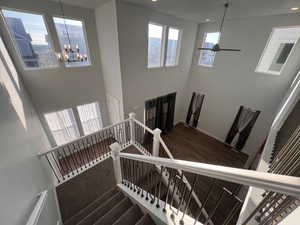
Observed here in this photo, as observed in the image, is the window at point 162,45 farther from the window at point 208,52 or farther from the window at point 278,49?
the window at point 278,49

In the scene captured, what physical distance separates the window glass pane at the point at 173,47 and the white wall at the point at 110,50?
2325 millimetres

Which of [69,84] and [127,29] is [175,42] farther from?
[69,84]

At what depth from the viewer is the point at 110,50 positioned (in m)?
4.02

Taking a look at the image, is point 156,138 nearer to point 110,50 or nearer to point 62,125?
point 110,50

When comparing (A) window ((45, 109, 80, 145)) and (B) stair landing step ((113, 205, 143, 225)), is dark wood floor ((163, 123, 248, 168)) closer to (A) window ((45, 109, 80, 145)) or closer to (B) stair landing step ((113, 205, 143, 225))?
(B) stair landing step ((113, 205, 143, 225))

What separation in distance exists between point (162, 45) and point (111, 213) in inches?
207

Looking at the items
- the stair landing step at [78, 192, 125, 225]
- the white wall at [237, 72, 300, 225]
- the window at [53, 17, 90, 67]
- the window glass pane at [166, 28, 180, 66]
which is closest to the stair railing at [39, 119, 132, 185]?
the stair landing step at [78, 192, 125, 225]

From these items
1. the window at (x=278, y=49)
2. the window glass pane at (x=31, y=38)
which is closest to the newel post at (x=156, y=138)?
the window glass pane at (x=31, y=38)

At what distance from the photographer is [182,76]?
6.21 m

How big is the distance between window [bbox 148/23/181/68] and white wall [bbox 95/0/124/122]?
1312 mm

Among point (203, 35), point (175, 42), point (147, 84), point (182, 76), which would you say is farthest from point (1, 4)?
point (203, 35)

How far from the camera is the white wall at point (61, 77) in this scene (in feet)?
11.0

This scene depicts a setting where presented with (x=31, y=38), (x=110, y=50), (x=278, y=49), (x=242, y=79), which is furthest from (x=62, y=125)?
(x=278, y=49)

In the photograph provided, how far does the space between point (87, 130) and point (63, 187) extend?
2718 millimetres
